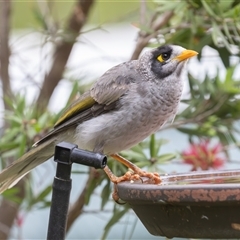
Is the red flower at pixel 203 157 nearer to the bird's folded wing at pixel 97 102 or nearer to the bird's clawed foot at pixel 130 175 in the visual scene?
the bird's clawed foot at pixel 130 175

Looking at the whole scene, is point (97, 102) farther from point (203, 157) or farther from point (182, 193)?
point (182, 193)

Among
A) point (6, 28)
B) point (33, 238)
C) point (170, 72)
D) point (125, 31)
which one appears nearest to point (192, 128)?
point (170, 72)

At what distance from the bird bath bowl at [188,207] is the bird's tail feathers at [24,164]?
51.3 inches

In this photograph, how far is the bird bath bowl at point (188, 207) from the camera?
2076mm

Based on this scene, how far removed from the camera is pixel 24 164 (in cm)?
380

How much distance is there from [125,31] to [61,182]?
9838mm

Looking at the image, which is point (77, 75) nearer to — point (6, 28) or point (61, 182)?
point (6, 28)

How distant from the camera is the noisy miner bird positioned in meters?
3.65

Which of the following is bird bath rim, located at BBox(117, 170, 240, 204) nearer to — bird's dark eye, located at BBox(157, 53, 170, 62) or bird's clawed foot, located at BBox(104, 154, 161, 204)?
bird's clawed foot, located at BBox(104, 154, 161, 204)

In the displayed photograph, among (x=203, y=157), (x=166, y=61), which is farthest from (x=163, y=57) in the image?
(x=203, y=157)

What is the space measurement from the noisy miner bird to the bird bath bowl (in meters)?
1.14

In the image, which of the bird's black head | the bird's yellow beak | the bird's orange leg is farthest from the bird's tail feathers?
the bird's yellow beak

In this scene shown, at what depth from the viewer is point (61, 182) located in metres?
2.23

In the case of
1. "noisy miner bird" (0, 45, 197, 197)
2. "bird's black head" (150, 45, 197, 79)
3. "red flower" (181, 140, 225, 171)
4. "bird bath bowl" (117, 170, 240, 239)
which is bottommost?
"red flower" (181, 140, 225, 171)
